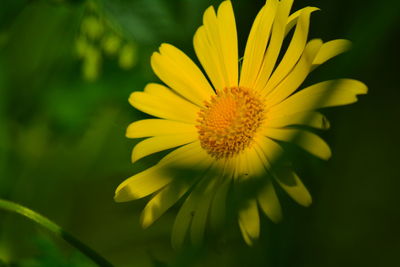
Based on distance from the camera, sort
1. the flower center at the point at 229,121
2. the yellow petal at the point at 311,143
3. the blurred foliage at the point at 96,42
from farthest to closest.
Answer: the blurred foliage at the point at 96,42, the flower center at the point at 229,121, the yellow petal at the point at 311,143

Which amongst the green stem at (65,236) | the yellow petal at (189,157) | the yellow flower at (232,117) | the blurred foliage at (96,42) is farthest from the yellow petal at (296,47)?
the blurred foliage at (96,42)

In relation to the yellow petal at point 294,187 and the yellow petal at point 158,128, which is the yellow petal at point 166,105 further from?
the yellow petal at point 294,187

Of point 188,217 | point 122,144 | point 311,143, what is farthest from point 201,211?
point 122,144

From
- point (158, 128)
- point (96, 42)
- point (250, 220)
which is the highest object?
point (96, 42)

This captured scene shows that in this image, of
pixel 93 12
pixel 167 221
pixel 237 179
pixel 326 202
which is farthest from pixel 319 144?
pixel 93 12

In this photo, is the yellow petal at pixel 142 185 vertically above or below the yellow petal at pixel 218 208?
above

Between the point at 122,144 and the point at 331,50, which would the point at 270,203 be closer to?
the point at 331,50
